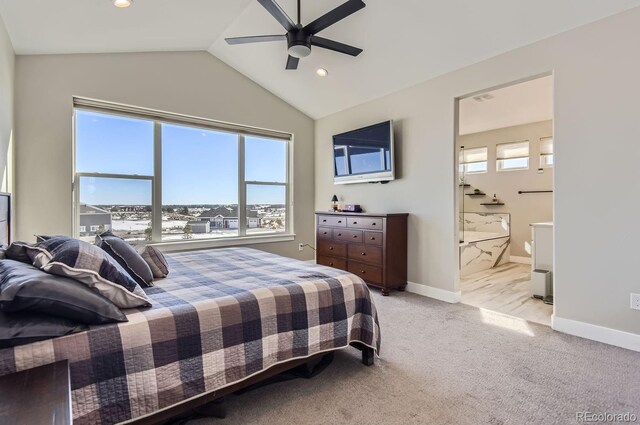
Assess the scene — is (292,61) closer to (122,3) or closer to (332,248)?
(122,3)

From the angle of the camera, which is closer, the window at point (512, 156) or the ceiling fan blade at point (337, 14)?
the ceiling fan blade at point (337, 14)

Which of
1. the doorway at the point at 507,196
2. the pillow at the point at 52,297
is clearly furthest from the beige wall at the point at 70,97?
the doorway at the point at 507,196

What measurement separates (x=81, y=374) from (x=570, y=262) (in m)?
3.40

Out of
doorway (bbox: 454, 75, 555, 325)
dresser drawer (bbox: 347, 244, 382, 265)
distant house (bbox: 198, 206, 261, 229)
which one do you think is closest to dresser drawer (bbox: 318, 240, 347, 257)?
dresser drawer (bbox: 347, 244, 382, 265)

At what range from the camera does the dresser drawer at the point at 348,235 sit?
4.14 metres

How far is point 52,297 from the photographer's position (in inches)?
47.1

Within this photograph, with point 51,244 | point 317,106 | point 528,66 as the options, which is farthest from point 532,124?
point 51,244

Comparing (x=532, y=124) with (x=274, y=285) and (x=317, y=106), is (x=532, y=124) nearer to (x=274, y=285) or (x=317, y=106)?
(x=317, y=106)

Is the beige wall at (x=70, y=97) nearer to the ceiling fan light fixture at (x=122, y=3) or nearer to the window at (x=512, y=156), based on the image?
the ceiling fan light fixture at (x=122, y=3)

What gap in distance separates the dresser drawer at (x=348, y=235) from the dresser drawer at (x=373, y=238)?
0.35ft

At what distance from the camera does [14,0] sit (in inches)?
93.9

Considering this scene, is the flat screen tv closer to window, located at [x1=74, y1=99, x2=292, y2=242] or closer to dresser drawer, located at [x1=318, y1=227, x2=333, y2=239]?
dresser drawer, located at [x1=318, y1=227, x2=333, y2=239]

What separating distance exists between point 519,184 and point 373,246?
3.70 m

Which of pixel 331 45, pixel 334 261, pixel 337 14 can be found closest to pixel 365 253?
pixel 334 261
